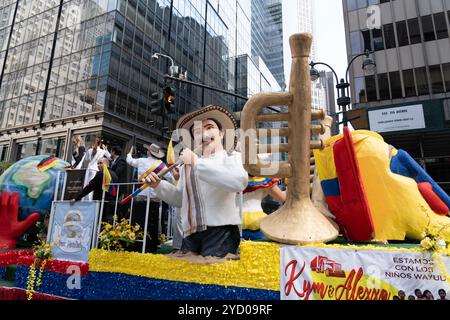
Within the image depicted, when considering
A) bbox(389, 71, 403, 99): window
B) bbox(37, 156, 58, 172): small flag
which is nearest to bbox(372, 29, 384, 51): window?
bbox(389, 71, 403, 99): window

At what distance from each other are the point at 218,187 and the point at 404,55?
19.9 m

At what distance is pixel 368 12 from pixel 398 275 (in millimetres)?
20883

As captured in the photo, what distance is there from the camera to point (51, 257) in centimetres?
390

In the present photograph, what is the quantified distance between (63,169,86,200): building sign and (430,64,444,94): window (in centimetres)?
1924

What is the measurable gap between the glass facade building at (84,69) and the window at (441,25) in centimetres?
1478

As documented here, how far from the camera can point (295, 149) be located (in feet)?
9.23

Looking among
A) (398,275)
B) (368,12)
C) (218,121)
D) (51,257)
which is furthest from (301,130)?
(368,12)

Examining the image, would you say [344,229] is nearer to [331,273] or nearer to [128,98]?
[331,273]

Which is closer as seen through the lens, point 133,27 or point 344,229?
point 344,229

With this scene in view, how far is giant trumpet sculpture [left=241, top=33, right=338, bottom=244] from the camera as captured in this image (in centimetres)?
259

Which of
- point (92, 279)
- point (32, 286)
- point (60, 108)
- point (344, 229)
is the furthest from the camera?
point (60, 108)

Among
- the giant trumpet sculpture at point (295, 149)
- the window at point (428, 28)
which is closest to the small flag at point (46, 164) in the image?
the giant trumpet sculpture at point (295, 149)

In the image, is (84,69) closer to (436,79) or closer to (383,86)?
(383,86)

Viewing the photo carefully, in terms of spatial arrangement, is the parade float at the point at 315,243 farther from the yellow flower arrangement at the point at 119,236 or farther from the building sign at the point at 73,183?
the building sign at the point at 73,183
